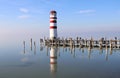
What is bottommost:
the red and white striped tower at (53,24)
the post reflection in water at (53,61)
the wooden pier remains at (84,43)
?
the post reflection in water at (53,61)

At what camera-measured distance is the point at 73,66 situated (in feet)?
122

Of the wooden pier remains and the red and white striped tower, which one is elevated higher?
the red and white striped tower

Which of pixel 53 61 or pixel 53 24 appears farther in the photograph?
pixel 53 24

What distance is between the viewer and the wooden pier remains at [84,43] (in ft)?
125

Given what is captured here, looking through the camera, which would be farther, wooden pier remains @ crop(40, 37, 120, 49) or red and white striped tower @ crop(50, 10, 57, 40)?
red and white striped tower @ crop(50, 10, 57, 40)

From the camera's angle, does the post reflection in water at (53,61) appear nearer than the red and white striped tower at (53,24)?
Yes

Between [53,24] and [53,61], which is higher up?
[53,24]

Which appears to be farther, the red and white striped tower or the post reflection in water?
the red and white striped tower

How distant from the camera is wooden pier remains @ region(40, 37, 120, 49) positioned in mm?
37969

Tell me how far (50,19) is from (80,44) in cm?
727

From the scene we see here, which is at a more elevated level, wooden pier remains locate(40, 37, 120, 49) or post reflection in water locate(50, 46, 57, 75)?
wooden pier remains locate(40, 37, 120, 49)

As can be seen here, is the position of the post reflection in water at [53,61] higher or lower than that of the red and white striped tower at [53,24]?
lower

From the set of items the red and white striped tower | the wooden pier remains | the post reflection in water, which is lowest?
the post reflection in water

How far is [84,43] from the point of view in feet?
137
